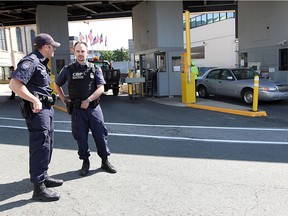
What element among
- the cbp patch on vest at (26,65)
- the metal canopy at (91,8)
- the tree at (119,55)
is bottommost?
the cbp patch on vest at (26,65)

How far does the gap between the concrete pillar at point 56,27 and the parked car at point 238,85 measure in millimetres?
7909

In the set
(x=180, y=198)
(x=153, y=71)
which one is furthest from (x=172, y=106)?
(x=180, y=198)

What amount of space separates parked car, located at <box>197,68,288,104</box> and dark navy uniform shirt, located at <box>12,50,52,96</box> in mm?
9473

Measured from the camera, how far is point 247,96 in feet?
39.5

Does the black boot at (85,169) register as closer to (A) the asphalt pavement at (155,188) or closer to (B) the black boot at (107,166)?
(A) the asphalt pavement at (155,188)

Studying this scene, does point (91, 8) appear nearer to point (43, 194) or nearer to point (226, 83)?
point (226, 83)

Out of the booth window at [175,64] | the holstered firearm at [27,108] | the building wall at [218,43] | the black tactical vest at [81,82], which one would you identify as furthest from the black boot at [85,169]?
the building wall at [218,43]

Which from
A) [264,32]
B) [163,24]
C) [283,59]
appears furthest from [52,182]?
[264,32]

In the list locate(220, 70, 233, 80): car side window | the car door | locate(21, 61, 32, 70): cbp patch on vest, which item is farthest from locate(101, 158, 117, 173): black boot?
locate(220, 70, 233, 80): car side window

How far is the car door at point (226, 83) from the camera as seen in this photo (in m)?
12.7

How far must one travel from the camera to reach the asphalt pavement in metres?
3.53

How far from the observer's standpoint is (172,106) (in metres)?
12.3

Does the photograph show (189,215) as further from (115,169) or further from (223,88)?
(223,88)

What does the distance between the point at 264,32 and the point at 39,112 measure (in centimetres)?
1537
